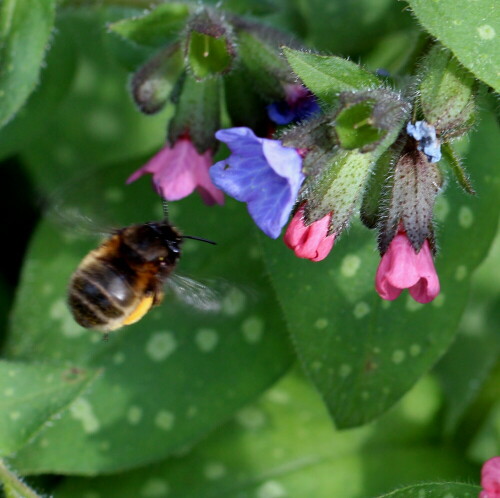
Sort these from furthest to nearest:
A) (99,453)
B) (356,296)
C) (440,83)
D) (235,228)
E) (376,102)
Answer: (235,228) < (99,453) < (356,296) < (440,83) < (376,102)

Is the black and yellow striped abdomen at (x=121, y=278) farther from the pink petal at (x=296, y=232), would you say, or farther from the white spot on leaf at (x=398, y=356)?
the white spot on leaf at (x=398, y=356)

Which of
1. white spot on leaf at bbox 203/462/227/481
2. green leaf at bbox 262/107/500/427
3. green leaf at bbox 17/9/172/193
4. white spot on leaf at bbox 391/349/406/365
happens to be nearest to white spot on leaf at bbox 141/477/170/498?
white spot on leaf at bbox 203/462/227/481

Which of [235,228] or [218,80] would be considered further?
[235,228]

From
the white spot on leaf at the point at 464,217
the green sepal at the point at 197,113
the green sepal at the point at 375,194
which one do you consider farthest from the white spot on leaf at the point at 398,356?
the green sepal at the point at 197,113

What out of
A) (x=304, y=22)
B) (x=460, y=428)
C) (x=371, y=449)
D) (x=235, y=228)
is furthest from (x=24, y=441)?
(x=304, y=22)

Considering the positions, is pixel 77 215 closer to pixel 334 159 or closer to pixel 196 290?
pixel 196 290

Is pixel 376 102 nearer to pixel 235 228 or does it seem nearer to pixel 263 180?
pixel 263 180

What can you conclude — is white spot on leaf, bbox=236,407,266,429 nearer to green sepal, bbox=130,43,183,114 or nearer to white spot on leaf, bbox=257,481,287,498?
white spot on leaf, bbox=257,481,287,498
